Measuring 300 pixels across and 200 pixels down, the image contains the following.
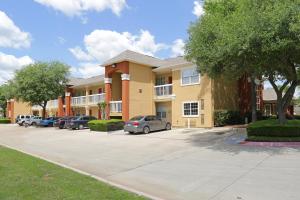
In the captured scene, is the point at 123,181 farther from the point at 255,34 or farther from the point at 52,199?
the point at 255,34

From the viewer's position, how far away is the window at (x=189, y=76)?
104 ft

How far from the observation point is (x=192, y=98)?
31.7m

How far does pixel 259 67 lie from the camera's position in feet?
56.4

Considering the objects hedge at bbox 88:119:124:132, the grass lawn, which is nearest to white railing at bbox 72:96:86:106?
hedge at bbox 88:119:124:132

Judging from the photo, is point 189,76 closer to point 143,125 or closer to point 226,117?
point 226,117

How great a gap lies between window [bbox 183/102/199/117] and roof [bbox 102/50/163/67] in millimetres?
7089

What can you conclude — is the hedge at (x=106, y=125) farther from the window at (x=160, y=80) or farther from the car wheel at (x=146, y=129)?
the window at (x=160, y=80)

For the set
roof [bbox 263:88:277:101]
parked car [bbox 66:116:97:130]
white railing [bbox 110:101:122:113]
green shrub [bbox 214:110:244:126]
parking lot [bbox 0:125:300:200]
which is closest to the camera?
parking lot [bbox 0:125:300:200]

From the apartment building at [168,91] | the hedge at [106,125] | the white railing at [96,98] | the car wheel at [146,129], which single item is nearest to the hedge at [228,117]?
the apartment building at [168,91]

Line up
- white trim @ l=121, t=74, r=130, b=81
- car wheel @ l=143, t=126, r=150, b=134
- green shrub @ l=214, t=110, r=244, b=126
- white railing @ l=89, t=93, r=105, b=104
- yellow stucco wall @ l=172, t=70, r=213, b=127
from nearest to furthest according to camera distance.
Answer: car wheel @ l=143, t=126, r=150, b=134 < green shrub @ l=214, t=110, r=244, b=126 < yellow stucco wall @ l=172, t=70, r=213, b=127 < white trim @ l=121, t=74, r=130, b=81 < white railing @ l=89, t=93, r=105, b=104

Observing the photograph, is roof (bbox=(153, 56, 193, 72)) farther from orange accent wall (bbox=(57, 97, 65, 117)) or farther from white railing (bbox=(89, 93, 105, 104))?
orange accent wall (bbox=(57, 97, 65, 117))

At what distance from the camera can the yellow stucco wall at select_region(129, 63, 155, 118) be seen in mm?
35906

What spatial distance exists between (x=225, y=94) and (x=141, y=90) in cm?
923

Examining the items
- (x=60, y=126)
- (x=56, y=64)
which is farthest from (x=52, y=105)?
(x=60, y=126)
